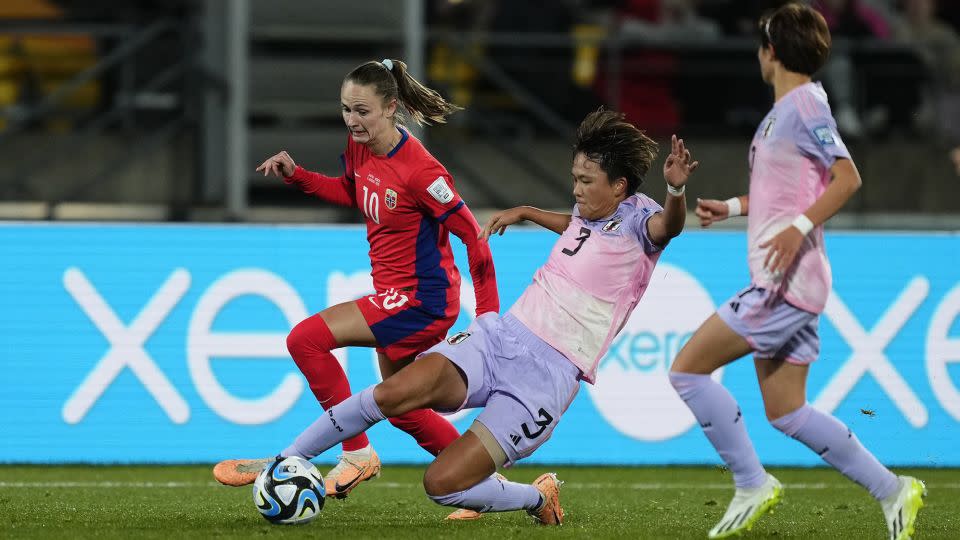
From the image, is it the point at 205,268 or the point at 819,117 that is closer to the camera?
the point at 819,117

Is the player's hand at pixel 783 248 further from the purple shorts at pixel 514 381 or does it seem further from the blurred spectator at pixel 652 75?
the blurred spectator at pixel 652 75

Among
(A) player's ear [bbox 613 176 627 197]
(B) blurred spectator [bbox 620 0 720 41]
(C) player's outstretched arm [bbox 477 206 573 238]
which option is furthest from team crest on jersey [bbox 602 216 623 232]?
(B) blurred spectator [bbox 620 0 720 41]

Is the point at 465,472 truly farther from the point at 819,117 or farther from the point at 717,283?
the point at 717,283

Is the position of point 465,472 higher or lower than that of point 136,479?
higher

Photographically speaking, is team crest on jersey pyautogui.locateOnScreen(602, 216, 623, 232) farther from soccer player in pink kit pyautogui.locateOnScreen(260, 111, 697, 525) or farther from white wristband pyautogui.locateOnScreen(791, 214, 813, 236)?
white wristband pyautogui.locateOnScreen(791, 214, 813, 236)

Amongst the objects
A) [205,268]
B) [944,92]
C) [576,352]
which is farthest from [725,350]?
[944,92]

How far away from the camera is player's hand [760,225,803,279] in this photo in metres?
4.84

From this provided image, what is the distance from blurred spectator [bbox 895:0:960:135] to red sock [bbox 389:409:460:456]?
575cm

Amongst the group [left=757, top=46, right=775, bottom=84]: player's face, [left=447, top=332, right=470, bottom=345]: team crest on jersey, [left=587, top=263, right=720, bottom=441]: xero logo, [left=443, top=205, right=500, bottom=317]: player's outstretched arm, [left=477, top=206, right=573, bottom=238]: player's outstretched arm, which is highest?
[left=757, top=46, right=775, bottom=84]: player's face

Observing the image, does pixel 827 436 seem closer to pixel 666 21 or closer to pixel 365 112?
pixel 365 112

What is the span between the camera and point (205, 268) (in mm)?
8164

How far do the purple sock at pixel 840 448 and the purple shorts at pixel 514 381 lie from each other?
83 cm

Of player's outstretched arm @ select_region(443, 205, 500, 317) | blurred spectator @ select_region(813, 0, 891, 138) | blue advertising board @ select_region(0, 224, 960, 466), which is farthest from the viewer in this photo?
blurred spectator @ select_region(813, 0, 891, 138)

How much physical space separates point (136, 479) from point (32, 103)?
12.3ft
